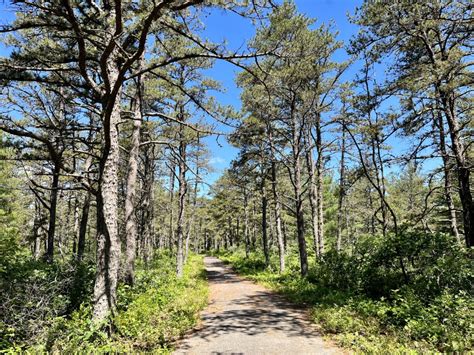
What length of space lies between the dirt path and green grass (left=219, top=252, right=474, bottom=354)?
458 millimetres

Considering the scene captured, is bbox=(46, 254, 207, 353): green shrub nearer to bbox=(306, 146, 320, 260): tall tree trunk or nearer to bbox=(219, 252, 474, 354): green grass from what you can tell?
bbox=(219, 252, 474, 354): green grass

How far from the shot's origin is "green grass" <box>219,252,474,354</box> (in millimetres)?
4840

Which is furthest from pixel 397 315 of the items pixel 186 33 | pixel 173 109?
pixel 173 109

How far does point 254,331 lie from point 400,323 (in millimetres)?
2973

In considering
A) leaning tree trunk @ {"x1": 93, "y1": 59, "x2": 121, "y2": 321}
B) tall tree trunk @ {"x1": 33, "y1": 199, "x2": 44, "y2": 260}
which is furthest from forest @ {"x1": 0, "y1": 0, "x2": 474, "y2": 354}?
tall tree trunk @ {"x1": 33, "y1": 199, "x2": 44, "y2": 260}

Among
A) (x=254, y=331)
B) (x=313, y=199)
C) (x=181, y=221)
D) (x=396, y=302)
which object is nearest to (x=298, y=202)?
(x=313, y=199)

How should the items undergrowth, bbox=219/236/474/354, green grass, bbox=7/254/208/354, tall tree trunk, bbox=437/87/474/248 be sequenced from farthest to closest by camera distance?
tall tree trunk, bbox=437/87/474/248, undergrowth, bbox=219/236/474/354, green grass, bbox=7/254/208/354

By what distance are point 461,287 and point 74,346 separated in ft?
25.2

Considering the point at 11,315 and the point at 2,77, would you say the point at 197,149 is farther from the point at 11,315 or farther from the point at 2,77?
the point at 11,315

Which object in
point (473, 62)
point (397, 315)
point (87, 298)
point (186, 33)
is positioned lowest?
point (397, 315)

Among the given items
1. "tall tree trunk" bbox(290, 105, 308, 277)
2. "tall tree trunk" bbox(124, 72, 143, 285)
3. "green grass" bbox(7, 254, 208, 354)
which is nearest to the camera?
"green grass" bbox(7, 254, 208, 354)

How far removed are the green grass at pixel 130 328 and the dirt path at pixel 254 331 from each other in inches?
16.5

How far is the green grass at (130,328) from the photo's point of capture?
4.39m

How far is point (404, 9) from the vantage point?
8273 mm
